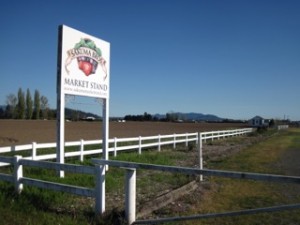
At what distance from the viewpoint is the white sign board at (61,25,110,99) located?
11578 millimetres

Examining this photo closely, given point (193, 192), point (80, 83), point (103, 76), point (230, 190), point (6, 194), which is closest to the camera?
point (6, 194)

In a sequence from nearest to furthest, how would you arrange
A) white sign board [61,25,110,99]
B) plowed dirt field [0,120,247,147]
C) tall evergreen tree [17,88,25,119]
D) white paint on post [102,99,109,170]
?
white sign board [61,25,110,99], white paint on post [102,99,109,170], plowed dirt field [0,120,247,147], tall evergreen tree [17,88,25,119]

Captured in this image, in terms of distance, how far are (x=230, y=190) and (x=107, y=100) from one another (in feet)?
17.1

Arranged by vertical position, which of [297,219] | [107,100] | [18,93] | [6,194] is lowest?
[297,219]

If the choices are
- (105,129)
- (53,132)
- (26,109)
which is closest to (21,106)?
(26,109)

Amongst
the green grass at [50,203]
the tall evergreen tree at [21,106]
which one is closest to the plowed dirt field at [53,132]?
the green grass at [50,203]

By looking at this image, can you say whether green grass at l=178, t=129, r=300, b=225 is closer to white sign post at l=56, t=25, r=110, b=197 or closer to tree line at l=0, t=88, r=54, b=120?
white sign post at l=56, t=25, r=110, b=197

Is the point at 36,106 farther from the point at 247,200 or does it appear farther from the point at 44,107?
the point at 247,200

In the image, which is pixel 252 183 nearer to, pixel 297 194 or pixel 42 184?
pixel 297 194

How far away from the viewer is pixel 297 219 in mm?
8227

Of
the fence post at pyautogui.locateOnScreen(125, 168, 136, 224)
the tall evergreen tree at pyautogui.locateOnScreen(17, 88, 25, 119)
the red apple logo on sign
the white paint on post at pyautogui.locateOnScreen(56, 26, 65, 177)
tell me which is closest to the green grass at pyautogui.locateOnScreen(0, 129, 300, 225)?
the fence post at pyautogui.locateOnScreen(125, 168, 136, 224)

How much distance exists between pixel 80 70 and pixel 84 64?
0.31 m

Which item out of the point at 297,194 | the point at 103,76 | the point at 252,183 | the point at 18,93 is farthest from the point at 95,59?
the point at 18,93

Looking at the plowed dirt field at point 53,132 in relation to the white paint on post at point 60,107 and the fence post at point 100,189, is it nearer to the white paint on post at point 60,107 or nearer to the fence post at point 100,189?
the white paint on post at point 60,107
